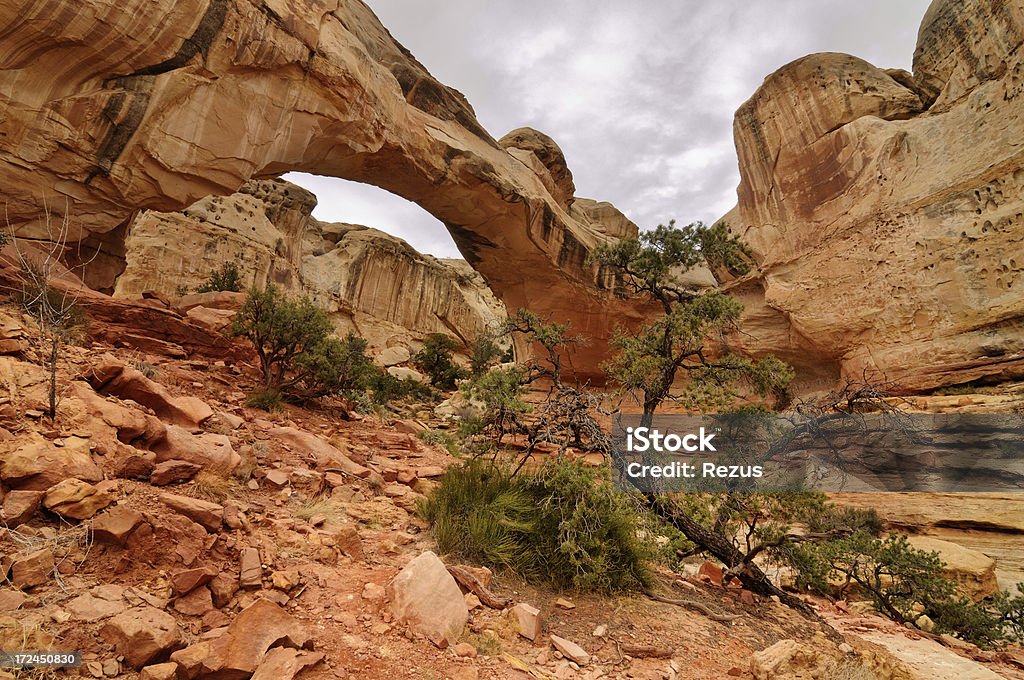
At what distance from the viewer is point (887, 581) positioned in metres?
6.58

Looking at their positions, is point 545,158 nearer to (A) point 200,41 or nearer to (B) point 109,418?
(A) point 200,41

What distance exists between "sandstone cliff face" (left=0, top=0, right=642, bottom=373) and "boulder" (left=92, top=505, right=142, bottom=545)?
6.52 metres

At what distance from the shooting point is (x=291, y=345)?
8.34m

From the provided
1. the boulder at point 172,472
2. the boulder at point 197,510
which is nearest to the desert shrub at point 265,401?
the boulder at point 172,472

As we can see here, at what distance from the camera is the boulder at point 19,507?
7.61 feet

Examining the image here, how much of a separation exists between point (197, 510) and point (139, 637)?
1.06 metres

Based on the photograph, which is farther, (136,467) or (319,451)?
(319,451)

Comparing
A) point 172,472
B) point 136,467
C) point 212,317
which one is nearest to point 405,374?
point 212,317

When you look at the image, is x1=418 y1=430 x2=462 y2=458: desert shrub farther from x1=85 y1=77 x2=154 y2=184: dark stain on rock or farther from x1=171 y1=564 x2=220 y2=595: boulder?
x1=85 y1=77 x2=154 y2=184: dark stain on rock

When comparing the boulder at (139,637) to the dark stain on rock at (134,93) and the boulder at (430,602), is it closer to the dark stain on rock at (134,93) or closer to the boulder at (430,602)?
the boulder at (430,602)

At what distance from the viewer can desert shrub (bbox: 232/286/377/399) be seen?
8.21m

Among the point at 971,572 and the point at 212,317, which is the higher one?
the point at 212,317

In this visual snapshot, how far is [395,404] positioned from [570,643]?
39.6 ft

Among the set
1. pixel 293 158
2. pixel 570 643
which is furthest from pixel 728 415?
pixel 293 158
